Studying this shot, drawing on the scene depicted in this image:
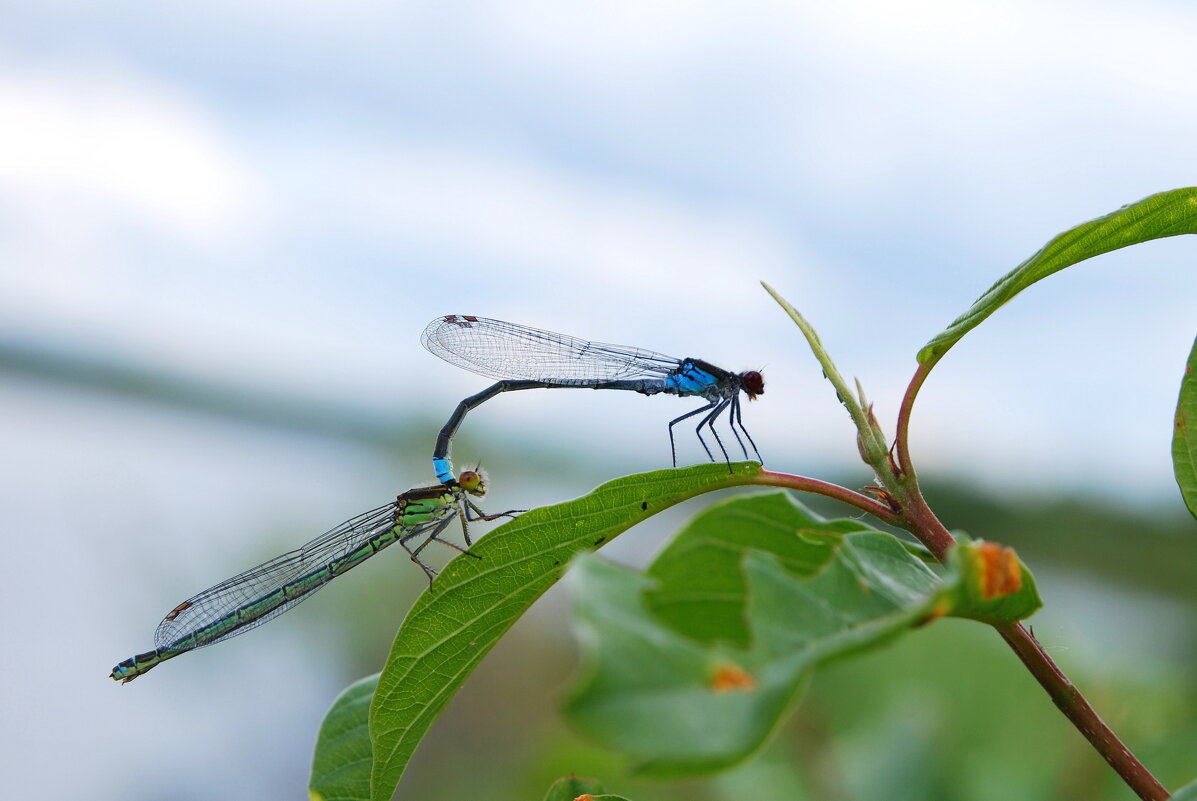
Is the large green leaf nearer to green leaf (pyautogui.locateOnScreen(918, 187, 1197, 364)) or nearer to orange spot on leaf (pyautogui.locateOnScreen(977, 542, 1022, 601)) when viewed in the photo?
orange spot on leaf (pyautogui.locateOnScreen(977, 542, 1022, 601))

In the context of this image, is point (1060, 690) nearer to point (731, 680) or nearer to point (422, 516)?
point (731, 680)

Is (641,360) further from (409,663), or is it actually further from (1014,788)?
(409,663)

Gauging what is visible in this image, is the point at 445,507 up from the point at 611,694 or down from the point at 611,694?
up

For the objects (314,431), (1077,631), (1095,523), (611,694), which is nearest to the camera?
(611,694)

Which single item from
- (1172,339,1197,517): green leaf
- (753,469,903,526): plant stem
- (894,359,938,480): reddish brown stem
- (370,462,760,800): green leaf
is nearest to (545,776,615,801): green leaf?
(370,462,760,800): green leaf

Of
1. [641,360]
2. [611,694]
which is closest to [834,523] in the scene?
[611,694]

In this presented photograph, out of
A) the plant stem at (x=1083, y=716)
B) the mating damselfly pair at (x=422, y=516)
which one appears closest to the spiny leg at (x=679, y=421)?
the mating damselfly pair at (x=422, y=516)

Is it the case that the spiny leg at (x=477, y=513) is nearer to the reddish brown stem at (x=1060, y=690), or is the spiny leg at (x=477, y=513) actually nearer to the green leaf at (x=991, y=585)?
the reddish brown stem at (x=1060, y=690)
